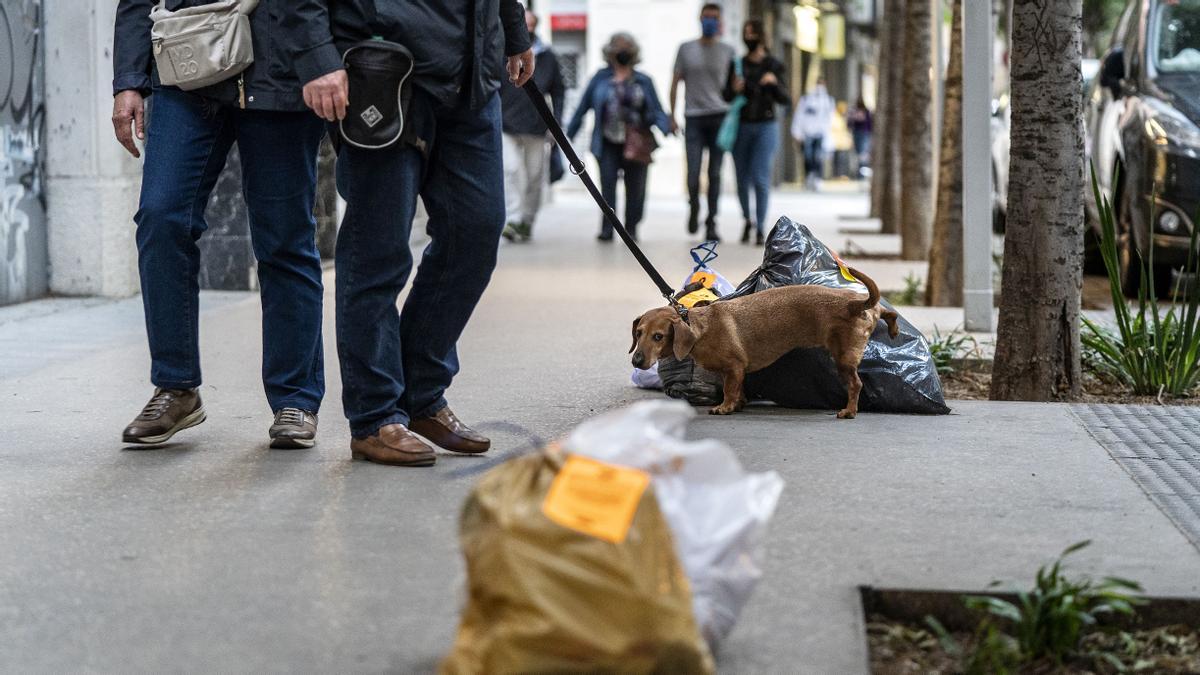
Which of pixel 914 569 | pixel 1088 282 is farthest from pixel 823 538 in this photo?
pixel 1088 282

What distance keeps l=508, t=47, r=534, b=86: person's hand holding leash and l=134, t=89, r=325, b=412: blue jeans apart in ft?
1.90

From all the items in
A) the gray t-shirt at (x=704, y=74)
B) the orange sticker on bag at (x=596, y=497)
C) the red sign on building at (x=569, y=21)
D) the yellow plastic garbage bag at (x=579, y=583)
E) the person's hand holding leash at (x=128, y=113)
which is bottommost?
the yellow plastic garbage bag at (x=579, y=583)

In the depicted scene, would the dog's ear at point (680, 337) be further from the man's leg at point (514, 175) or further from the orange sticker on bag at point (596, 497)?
the man's leg at point (514, 175)

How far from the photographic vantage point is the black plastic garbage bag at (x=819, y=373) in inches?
211

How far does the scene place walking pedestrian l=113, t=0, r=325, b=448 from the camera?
4422 mm

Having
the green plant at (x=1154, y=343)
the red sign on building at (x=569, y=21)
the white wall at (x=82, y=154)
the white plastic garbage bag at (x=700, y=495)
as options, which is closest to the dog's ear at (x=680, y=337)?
the green plant at (x=1154, y=343)

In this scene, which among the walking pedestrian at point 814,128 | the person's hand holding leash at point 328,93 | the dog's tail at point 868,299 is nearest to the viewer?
the person's hand holding leash at point 328,93

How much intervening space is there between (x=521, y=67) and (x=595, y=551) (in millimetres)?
2574

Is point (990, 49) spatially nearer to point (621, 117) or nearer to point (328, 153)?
point (328, 153)

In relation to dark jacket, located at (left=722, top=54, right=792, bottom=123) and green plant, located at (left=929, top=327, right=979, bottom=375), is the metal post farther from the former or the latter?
dark jacket, located at (left=722, top=54, right=792, bottom=123)

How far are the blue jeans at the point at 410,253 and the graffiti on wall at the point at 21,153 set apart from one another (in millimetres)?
4505

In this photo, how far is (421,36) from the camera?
13.4 feet

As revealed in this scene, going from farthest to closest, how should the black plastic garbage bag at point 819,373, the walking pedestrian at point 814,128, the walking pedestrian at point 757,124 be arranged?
1. the walking pedestrian at point 814,128
2. the walking pedestrian at point 757,124
3. the black plastic garbage bag at point 819,373

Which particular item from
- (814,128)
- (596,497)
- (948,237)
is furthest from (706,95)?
(814,128)
